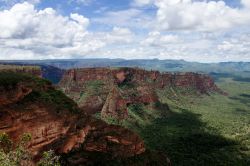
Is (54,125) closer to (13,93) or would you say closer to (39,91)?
(39,91)

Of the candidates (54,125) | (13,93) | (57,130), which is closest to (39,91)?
(13,93)

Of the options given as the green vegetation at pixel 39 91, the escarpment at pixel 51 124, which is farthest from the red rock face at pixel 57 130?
the green vegetation at pixel 39 91

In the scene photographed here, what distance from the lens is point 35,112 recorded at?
99.9 metres

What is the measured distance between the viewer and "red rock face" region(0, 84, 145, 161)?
95750 mm

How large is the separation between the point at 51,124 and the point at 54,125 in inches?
36.8

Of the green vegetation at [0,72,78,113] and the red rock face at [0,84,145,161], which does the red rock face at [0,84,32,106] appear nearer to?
the red rock face at [0,84,145,161]

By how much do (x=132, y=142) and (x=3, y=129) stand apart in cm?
3807

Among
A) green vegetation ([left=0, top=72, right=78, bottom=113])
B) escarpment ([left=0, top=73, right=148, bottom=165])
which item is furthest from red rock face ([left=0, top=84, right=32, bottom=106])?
green vegetation ([left=0, top=72, right=78, bottom=113])

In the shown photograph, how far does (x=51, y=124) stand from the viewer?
337 feet

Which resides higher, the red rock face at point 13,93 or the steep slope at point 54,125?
the red rock face at point 13,93

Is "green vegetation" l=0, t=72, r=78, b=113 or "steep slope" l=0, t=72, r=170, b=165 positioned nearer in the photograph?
"steep slope" l=0, t=72, r=170, b=165

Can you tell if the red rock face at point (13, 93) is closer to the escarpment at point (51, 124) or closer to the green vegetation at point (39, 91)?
the escarpment at point (51, 124)

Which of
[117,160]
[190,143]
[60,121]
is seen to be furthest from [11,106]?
[190,143]

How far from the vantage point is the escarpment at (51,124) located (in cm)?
9650
